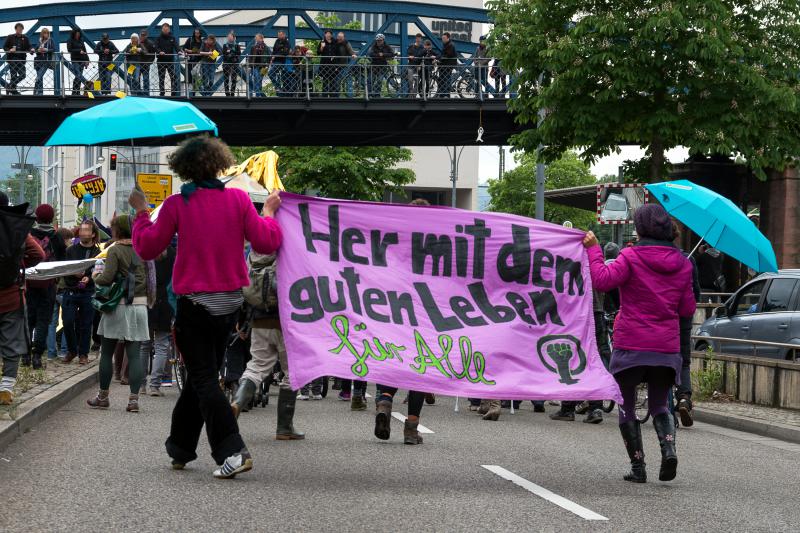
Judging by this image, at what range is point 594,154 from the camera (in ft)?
79.2

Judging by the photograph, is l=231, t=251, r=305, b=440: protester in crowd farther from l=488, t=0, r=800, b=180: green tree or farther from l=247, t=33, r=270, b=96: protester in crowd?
l=247, t=33, r=270, b=96: protester in crowd

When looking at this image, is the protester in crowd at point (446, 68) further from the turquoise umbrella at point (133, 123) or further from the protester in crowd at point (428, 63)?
the turquoise umbrella at point (133, 123)

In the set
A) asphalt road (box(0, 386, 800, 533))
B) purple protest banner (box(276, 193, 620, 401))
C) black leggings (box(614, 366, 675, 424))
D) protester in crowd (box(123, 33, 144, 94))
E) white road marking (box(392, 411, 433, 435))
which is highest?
protester in crowd (box(123, 33, 144, 94))

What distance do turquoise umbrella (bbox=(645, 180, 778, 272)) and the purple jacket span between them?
2.00 meters

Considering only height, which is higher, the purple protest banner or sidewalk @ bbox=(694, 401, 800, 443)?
the purple protest banner

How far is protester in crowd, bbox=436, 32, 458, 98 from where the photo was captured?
1422 inches

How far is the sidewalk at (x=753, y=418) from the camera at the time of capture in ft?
41.3

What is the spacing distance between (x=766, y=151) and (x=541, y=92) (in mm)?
4255

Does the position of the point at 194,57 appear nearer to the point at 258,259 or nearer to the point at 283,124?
the point at 283,124

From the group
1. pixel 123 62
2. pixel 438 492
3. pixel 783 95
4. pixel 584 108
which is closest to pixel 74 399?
pixel 438 492

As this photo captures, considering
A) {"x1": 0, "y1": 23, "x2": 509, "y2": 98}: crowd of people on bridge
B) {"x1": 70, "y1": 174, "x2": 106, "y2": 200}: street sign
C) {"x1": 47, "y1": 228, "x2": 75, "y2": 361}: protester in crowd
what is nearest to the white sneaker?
{"x1": 47, "y1": 228, "x2": 75, "y2": 361}: protester in crowd

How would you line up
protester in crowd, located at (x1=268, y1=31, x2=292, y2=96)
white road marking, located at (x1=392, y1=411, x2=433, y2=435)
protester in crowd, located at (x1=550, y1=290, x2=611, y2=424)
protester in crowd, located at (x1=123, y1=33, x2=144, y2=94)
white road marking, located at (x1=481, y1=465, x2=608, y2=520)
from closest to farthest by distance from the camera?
1. white road marking, located at (x1=481, y1=465, x2=608, y2=520)
2. white road marking, located at (x1=392, y1=411, x2=433, y2=435)
3. protester in crowd, located at (x1=550, y1=290, x2=611, y2=424)
4. protester in crowd, located at (x1=123, y1=33, x2=144, y2=94)
5. protester in crowd, located at (x1=268, y1=31, x2=292, y2=96)

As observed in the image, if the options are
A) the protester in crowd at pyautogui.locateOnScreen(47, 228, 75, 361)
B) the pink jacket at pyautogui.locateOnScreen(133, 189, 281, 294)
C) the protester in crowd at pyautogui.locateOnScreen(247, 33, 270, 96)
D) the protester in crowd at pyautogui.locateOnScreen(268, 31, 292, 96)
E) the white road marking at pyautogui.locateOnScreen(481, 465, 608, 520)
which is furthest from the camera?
the protester in crowd at pyautogui.locateOnScreen(268, 31, 292, 96)

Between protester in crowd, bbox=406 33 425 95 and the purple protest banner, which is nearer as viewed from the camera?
the purple protest banner
